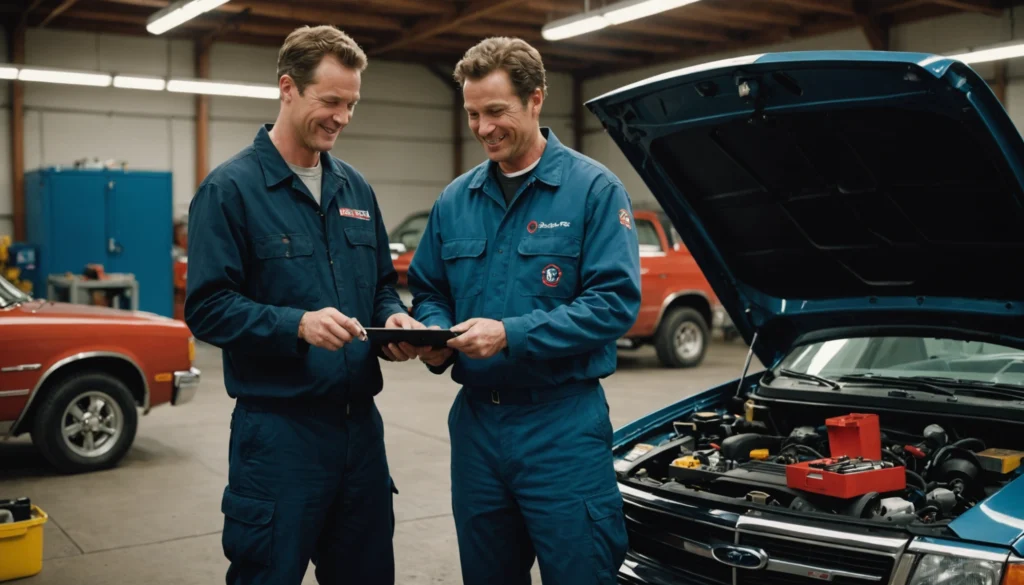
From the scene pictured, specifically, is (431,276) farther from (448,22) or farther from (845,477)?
(448,22)

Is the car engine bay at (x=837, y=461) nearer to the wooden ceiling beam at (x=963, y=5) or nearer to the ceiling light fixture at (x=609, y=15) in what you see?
the ceiling light fixture at (x=609, y=15)

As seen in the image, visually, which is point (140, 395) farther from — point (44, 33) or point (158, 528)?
point (44, 33)

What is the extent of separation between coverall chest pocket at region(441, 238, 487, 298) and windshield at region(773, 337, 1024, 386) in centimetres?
149

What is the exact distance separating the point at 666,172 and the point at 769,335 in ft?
2.89

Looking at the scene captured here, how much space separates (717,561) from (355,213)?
1.36 meters

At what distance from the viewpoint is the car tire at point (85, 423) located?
596cm

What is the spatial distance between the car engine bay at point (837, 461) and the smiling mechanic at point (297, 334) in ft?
2.96

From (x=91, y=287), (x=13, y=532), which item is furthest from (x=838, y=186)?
(x=91, y=287)

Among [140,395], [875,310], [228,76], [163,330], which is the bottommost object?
[140,395]

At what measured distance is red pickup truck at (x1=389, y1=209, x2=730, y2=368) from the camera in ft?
36.4

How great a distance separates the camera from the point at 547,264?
2.50 meters

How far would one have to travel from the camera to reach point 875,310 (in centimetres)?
336

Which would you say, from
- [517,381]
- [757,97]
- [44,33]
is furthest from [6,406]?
[44,33]

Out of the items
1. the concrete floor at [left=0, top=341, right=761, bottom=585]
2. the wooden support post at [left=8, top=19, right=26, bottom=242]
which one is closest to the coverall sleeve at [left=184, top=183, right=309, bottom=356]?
the concrete floor at [left=0, top=341, right=761, bottom=585]
